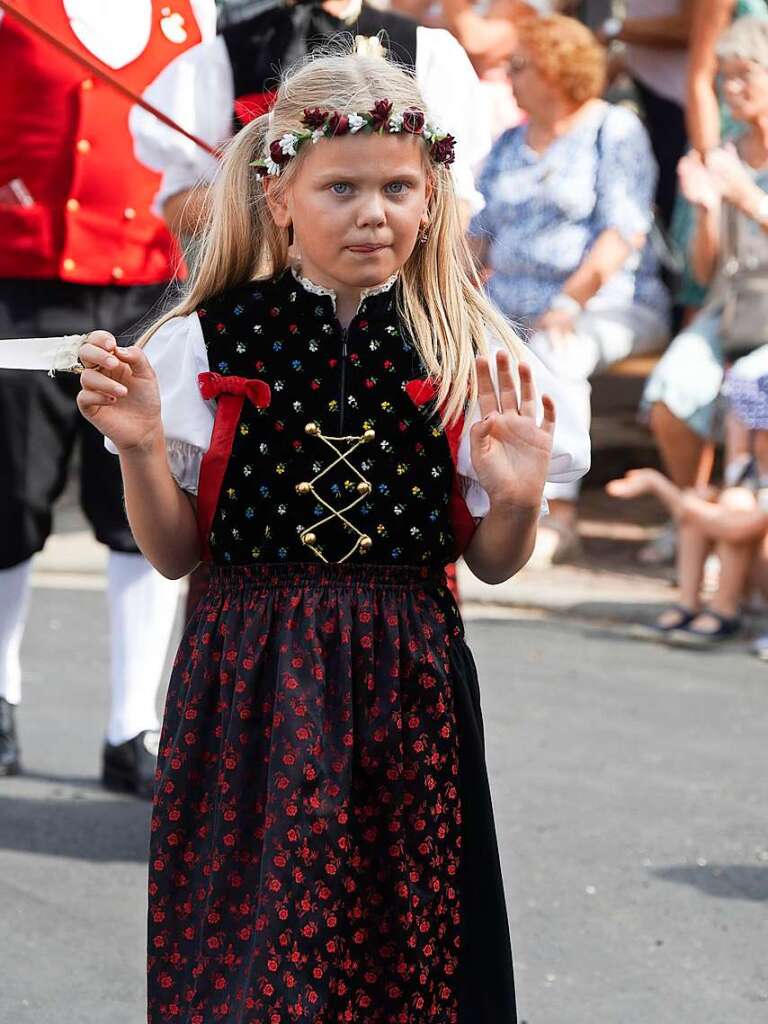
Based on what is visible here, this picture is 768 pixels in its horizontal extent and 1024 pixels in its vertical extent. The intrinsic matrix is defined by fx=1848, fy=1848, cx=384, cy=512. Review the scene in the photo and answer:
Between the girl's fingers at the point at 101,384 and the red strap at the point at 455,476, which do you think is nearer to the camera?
the girl's fingers at the point at 101,384

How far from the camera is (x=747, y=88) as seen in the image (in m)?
6.37

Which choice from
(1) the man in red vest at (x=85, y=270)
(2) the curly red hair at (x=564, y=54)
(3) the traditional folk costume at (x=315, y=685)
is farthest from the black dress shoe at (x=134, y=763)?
(2) the curly red hair at (x=564, y=54)

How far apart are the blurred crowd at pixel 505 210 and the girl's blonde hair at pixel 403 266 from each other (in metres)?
0.28

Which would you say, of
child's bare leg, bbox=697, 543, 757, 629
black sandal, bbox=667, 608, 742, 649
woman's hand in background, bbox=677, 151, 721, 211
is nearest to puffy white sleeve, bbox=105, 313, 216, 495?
black sandal, bbox=667, 608, 742, 649

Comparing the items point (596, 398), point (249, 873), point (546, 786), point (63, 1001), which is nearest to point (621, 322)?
point (596, 398)

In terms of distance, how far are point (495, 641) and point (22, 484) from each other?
2.23 m

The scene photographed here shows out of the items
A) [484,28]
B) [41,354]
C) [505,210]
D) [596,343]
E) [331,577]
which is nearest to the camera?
[41,354]

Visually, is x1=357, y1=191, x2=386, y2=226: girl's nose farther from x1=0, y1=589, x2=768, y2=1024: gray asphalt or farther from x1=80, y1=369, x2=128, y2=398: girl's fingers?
x1=0, y1=589, x2=768, y2=1024: gray asphalt

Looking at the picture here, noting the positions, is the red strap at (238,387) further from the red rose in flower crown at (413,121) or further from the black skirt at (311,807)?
the red rose in flower crown at (413,121)

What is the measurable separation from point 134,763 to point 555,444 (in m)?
2.06

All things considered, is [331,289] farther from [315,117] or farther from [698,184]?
[698,184]

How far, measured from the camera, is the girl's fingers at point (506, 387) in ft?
8.34

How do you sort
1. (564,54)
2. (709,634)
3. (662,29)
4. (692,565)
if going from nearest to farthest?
(709,634), (692,565), (564,54), (662,29)

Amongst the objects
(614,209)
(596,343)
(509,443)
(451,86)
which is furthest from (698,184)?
(509,443)
